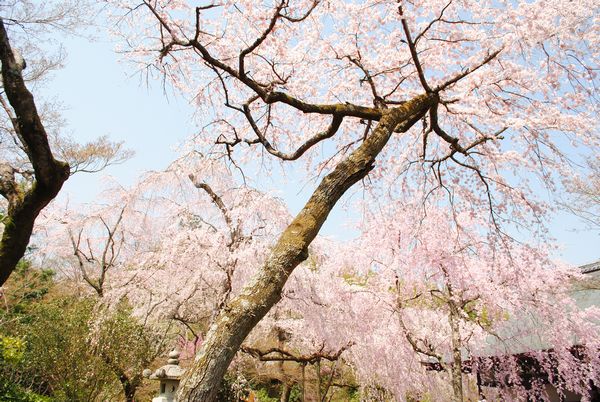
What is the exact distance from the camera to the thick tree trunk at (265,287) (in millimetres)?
2186

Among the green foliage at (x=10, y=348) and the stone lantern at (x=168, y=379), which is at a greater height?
the green foliage at (x=10, y=348)

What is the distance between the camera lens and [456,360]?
23.0 ft

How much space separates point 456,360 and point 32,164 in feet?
23.3

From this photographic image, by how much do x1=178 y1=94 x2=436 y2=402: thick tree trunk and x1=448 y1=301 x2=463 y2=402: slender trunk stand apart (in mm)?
5286

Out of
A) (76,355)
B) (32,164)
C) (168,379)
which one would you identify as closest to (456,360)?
(168,379)

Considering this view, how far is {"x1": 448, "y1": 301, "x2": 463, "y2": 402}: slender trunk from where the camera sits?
6.78 m

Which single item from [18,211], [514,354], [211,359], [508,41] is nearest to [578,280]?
[514,354]

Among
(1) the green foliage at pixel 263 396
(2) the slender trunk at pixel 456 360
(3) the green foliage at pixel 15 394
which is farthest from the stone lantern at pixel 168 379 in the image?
(1) the green foliage at pixel 263 396

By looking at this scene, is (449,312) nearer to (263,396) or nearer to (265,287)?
(265,287)

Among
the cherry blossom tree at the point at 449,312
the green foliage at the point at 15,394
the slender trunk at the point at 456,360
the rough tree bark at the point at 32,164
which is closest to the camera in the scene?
the rough tree bark at the point at 32,164

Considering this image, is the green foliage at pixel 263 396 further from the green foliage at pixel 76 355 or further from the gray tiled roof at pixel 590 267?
the gray tiled roof at pixel 590 267

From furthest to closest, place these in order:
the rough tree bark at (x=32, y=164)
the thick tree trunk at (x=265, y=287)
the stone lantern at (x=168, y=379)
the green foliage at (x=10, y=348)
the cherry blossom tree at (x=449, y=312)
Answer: the cherry blossom tree at (x=449, y=312) < the stone lantern at (x=168, y=379) < the green foliage at (x=10, y=348) < the rough tree bark at (x=32, y=164) < the thick tree trunk at (x=265, y=287)

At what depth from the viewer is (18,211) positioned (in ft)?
13.5

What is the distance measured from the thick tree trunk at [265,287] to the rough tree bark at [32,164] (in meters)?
2.68
